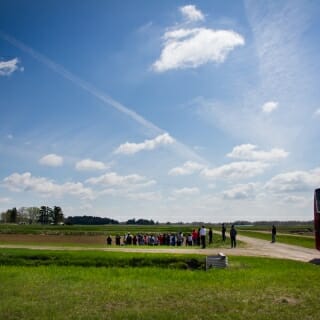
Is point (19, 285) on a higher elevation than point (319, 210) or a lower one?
lower

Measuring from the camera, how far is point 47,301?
55.2ft

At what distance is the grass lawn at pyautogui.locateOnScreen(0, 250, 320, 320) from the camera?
14.7 meters

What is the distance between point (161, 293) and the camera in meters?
18.5

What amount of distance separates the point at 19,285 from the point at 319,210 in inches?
761

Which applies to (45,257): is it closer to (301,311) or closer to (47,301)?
(47,301)

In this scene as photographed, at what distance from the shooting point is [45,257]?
3369 cm

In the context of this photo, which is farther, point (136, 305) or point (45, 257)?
point (45, 257)

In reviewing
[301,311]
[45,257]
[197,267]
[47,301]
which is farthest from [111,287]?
[45,257]

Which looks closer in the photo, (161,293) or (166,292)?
(161,293)

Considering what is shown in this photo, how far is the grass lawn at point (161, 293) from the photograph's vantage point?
48.3 ft

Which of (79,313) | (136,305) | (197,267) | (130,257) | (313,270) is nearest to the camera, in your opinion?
(79,313)

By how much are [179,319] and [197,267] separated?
52.6ft

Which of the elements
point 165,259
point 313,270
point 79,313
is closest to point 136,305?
point 79,313

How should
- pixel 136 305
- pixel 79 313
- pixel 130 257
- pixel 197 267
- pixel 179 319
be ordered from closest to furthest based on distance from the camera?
pixel 179 319 → pixel 79 313 → pixel 136 305 → pixel 197 267 → pixel 130 257
